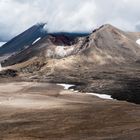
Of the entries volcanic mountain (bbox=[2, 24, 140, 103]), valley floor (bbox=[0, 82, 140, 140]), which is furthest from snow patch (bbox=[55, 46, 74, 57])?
valley floor (bbox=[0, 82, 140, 140])

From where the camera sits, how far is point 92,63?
509ft

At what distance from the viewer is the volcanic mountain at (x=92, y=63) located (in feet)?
350

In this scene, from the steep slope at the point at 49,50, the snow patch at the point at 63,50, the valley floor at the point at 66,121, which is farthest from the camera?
the snow patch at the point at 63,50

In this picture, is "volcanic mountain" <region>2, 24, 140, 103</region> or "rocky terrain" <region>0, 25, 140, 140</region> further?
"volcanic mountain" <region>2, 24, 140, 103</region>

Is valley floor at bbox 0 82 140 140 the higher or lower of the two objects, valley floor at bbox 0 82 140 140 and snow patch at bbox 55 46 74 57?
the lower

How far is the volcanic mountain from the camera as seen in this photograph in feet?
350

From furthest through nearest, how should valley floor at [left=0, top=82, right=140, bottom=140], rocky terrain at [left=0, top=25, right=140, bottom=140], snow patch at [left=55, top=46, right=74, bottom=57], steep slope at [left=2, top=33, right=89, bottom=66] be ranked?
snow patch at [left=55, top=46, right=74, bottom=57] → steep slope at [left=2, top=33, right=89, bottom=66] → rocky terrain at [left=0, top=25, right=140, bottom=140] → valley floor at [left=0, top=82, right=140, bottom=140]

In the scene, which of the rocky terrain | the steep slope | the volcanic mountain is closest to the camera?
the rocky terrain

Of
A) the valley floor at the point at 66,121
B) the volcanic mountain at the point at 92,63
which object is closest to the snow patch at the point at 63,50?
the volcanic mountain at the point at 92,63

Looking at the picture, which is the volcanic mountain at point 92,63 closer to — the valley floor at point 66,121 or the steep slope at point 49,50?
the steep slope at point 49,50

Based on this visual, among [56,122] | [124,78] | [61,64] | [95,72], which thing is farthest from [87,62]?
[56,122]

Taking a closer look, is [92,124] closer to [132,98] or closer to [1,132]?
[1,132]

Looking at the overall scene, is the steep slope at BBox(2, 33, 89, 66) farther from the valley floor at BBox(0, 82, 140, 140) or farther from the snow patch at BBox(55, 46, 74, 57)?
the valley floor at BBox(0, 82, 140, 140)

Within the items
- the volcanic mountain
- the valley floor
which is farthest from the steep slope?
the valley floor
